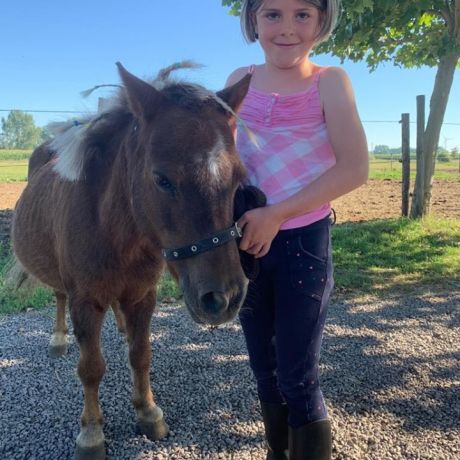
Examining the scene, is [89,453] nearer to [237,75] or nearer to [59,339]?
[59,339]

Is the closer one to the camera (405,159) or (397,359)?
(397,359)

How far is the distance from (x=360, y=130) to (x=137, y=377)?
2.17 meters

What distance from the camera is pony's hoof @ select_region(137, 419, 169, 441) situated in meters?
2.70

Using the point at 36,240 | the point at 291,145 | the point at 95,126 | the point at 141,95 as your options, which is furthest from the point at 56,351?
the point at 291,145

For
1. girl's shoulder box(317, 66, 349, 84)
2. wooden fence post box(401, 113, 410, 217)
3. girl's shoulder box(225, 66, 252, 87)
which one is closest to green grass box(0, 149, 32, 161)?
wooden fence post box(401, 113, 410, 217)

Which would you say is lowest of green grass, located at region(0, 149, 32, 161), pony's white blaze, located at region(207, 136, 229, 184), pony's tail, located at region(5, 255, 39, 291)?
pony's tail, located at region(5, 255, 39, 291)

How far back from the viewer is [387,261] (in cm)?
647

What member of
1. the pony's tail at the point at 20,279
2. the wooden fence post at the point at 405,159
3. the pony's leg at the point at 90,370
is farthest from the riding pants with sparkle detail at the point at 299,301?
the wooden fence post at the point at 405,159

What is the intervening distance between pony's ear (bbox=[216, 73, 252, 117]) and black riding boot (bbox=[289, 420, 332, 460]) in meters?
1.48

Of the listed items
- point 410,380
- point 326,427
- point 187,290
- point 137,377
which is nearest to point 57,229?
point 137,377

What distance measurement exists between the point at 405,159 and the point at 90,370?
824 cm

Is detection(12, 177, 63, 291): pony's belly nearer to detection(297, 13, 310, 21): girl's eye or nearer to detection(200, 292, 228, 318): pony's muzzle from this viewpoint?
detection(200, 292, 228, 318): pony's muzzle

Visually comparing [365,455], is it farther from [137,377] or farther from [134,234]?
[134,234]

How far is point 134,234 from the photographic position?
2311mm
